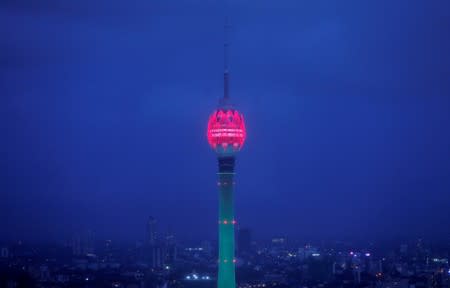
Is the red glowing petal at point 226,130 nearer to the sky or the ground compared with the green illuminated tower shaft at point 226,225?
nearer to the sky

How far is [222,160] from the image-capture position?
27.6 metres

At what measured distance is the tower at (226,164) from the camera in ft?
86.7

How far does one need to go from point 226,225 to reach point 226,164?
7.31ft

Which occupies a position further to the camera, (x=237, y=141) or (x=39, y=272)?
(x=39, y=272)

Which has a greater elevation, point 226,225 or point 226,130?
point 226,130

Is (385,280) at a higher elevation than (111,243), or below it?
below

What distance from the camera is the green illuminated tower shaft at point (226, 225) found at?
26.3 m

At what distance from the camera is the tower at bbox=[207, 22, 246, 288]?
2642 cm

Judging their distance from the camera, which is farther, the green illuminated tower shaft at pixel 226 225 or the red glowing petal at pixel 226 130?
the red glowing petal at pixel 226 130

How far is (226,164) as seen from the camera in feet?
89.6

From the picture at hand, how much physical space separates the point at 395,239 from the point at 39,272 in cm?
3852

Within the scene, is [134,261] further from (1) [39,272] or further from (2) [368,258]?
(2) [368,258]

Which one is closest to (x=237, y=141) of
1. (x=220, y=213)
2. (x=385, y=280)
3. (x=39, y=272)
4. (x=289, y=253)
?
(x=220, y=213)

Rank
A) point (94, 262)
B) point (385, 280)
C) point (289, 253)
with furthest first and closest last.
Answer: point (289, 253), point (94, 262), point (385, 280)
